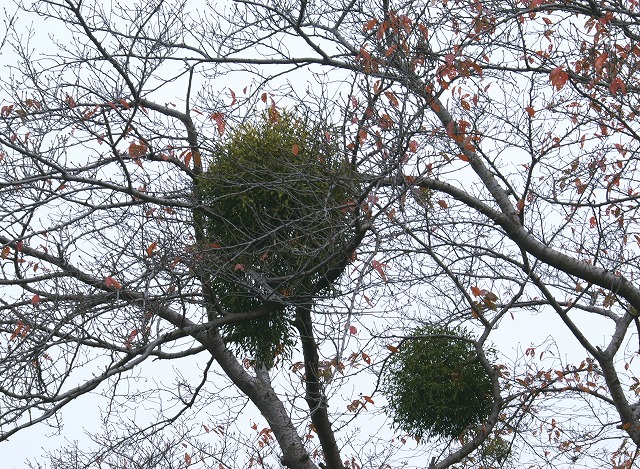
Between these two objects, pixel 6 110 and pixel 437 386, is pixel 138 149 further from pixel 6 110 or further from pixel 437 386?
pixel 437 386

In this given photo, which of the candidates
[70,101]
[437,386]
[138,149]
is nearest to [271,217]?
[138,149]

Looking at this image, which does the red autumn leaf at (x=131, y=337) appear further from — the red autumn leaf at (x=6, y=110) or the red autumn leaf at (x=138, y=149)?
the red autumn leaf at (x=6, y=110)

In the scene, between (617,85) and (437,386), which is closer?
(617,85)

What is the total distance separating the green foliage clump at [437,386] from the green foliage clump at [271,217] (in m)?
1.15

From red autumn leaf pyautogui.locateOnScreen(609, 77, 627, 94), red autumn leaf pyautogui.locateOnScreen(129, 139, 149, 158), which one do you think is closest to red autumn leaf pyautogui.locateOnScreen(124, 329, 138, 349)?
red autumn leaf pyautogui.locateOnScreen(129, 139, 149, 158)

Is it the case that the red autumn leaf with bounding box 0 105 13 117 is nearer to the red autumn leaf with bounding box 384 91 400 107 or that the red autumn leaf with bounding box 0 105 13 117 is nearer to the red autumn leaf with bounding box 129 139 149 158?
the red autumn leaf with bounding box 129 139 149 158

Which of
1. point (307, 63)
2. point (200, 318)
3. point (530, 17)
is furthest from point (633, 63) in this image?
point (200, 318)

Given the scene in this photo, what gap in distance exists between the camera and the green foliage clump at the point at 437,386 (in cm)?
593

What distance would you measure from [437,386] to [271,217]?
199 centimetres

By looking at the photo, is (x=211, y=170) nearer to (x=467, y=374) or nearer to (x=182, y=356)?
(x=182, y=356)

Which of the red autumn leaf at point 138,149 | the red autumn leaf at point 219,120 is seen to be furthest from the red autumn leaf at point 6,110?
the red autumn leaf at point 219,120

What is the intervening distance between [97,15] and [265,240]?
8.72 feet

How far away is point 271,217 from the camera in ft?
16.3

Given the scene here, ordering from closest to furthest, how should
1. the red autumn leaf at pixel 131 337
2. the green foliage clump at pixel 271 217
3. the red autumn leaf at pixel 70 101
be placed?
the green foliage clump at pixel 271 217
the red autumn leaf at pixel 131 337
the red autumn leaf at pixel 70 101
